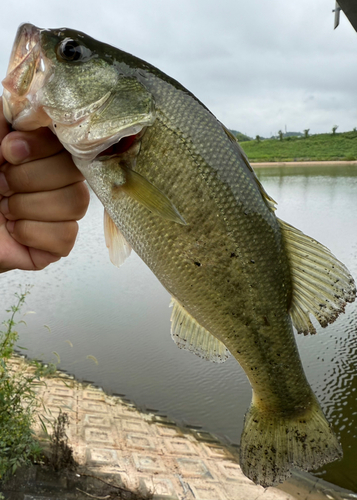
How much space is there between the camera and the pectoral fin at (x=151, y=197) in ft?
4.97

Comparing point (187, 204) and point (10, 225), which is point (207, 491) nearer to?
point (10, 225)

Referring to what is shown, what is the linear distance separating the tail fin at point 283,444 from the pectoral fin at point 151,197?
1.06 metres

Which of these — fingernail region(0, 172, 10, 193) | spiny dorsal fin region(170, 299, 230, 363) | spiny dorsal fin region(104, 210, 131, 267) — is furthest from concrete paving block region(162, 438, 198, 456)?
fingernail region(0, 172, 10, 193)

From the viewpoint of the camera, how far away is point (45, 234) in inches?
70.7

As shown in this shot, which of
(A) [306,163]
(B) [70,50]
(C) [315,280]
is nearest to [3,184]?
(B) [70,50]

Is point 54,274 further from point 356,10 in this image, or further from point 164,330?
point 356,10

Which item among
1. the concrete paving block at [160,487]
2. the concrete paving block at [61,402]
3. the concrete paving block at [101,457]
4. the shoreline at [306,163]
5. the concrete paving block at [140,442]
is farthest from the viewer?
the shoreline at [306,163]

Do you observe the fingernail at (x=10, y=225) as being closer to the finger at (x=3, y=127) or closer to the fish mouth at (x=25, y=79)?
the finger at (x=3, y=127)

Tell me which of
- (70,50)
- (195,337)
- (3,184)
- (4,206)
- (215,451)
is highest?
(70,50)

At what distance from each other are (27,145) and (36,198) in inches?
9.4

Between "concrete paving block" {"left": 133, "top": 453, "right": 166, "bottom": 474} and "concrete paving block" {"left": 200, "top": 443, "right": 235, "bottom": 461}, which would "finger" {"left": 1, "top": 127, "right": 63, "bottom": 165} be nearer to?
"concrete paving block" {"left": 133, "top": 453, "right": 166, "bottom": 474}

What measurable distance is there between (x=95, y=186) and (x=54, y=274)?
11.6 meters

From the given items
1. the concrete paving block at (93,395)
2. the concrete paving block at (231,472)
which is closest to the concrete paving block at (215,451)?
the concrete paving block at (231,472)

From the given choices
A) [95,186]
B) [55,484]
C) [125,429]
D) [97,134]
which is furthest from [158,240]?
[125,429]
